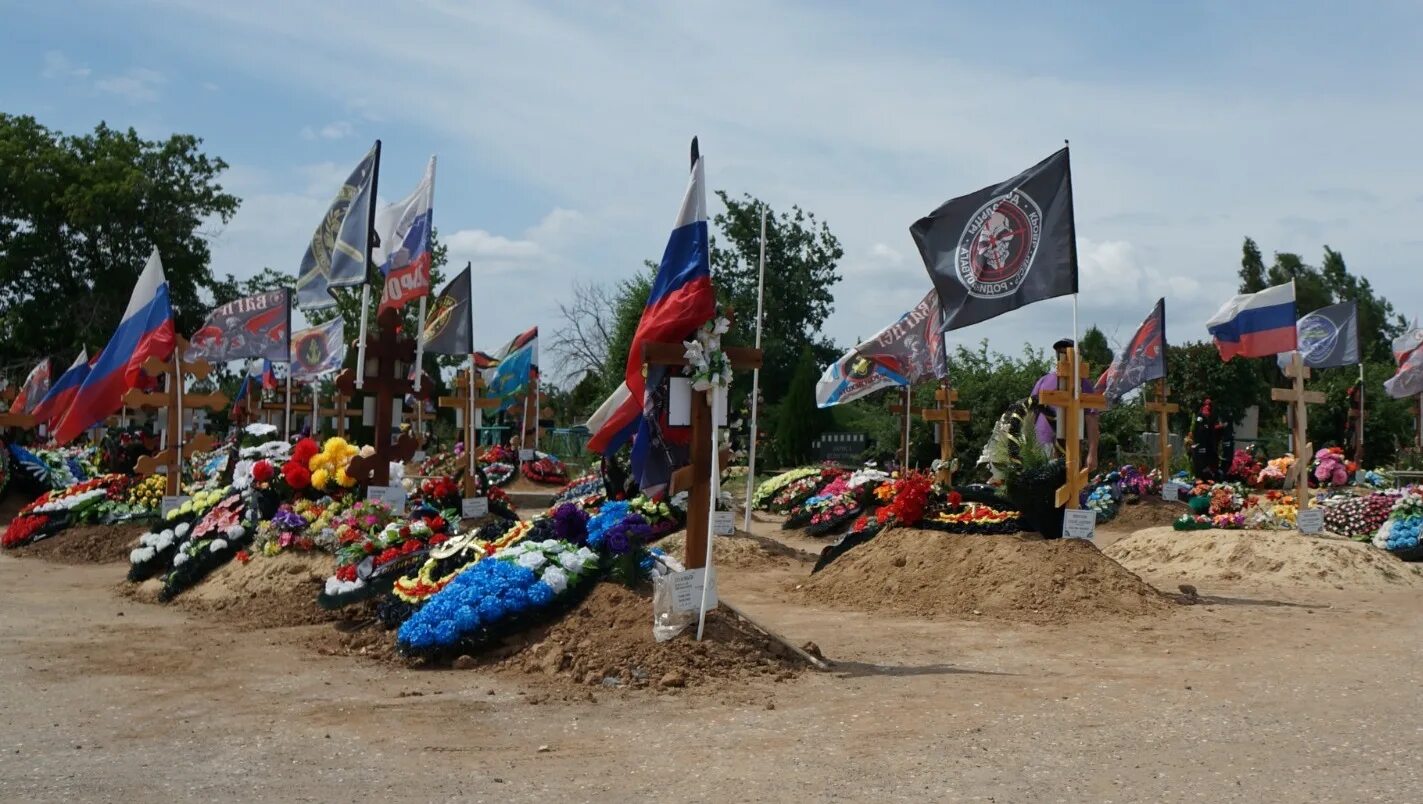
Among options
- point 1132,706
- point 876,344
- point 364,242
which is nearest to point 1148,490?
point 876,344

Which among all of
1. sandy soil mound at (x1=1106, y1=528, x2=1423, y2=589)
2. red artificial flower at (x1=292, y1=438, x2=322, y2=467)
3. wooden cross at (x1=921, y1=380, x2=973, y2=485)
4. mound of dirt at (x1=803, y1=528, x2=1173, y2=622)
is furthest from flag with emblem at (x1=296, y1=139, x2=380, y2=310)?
wooden cross at (x1=921, y1=380, x2=973, y2=485)

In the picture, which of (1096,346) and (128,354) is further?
(1096,346)

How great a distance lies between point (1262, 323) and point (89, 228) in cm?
4575

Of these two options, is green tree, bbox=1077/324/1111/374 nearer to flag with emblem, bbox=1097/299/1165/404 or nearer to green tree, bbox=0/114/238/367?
flag with emblem, bbox=1097/299/1165/404

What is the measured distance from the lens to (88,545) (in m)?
18.3

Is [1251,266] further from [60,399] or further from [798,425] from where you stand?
[60,399]

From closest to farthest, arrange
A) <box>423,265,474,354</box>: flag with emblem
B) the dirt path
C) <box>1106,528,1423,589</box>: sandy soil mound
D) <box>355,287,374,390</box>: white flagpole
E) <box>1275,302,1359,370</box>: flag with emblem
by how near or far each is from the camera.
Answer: the dirt path
<box>1106,528,1423,589</box>: sandy soil mound
<box>355,287,374,390</box>: white flagpole
<box>423,265,474,354</box>: flag with emblem
<box>1275,302,1359,370</box>: flag with emblem

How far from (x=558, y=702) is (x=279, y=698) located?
181 centimetres

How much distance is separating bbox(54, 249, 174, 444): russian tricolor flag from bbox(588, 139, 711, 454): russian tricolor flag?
12.5 m

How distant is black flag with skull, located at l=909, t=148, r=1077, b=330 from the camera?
1192 cm

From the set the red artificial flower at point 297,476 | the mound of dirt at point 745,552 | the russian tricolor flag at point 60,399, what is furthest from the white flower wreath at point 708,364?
the russian tricolor flag at point 60,399

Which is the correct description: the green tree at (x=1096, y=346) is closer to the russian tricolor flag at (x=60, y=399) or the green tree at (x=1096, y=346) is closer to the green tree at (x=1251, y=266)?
the green tree at (x=1251, y=266)

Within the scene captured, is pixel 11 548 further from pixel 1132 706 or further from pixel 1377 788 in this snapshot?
pixel 1377 788

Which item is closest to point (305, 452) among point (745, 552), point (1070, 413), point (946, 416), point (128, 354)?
point (745, 552)
